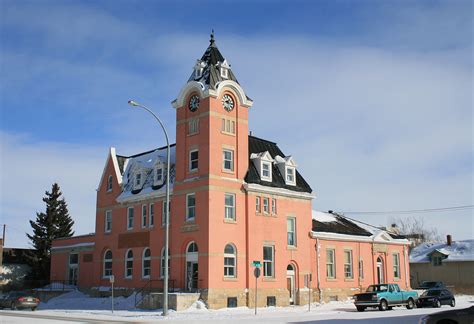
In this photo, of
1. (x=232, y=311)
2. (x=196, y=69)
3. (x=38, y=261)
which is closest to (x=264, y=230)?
(x=232, y=311)

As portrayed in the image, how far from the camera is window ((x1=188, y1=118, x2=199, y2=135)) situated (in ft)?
124

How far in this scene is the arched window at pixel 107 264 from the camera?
45000 mm

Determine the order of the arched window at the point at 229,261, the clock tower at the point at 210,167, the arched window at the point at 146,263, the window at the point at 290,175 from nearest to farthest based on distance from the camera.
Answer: the clock tower at the point at 210,167, the arched window at the point at 229,261, the arched window at the point at 146,263, the window at the point at 290,175

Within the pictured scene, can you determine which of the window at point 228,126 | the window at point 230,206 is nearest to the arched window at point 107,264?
the window at point 230,206

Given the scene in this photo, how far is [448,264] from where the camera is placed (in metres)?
61.2

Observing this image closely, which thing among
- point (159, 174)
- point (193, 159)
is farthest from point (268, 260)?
point (159, 174)

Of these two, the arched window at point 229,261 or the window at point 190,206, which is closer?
the arched window at point 229,261

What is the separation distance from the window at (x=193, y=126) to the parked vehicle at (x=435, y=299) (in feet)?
61.7

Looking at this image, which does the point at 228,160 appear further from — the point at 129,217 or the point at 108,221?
the point at 108,221

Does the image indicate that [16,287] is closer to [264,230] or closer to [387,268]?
[264,230]

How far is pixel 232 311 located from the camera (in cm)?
3272

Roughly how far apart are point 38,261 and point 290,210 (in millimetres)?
33347

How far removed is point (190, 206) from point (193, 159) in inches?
130

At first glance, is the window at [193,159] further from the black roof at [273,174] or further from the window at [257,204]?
the window at [257,204]
